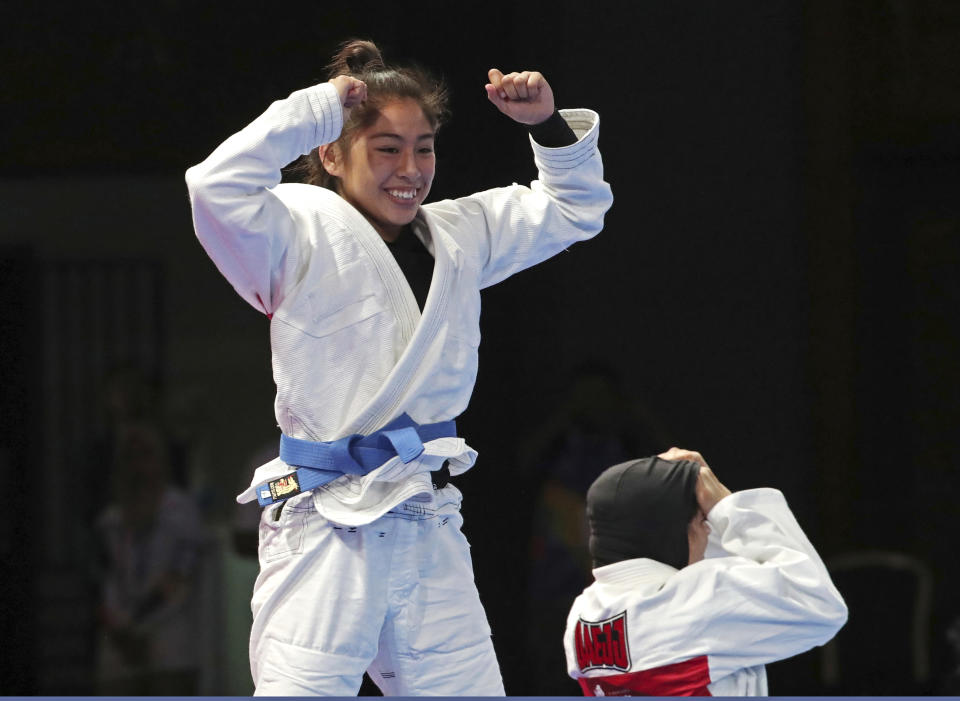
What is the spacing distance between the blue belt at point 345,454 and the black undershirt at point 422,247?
193 mm

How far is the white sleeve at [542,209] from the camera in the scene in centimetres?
208

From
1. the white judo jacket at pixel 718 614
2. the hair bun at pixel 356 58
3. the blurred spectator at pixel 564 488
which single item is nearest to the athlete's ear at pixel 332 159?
the hair bun at pixel 356 58

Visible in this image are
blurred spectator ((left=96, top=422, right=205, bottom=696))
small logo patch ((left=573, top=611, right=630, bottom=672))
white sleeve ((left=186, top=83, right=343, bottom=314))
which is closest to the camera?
white sleeve ((left=186, top=83, right=343, bottom=314))

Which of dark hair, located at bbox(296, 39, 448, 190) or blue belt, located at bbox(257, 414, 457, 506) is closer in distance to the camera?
blue belt, located at bbox(257, 414, 457, 506)

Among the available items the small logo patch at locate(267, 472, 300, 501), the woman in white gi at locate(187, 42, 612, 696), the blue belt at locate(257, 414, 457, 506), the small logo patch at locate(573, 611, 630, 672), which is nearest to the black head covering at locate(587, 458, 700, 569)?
the small logo patch at locate(573, 611, 630, 672)

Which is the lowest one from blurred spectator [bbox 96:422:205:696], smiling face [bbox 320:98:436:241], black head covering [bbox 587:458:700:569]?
blurred spectator [bbox 96:422:205:696]

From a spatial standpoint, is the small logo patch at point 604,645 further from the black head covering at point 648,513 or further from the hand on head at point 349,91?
the hand on head at point 349,91

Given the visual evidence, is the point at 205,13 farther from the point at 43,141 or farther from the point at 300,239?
the point at 300,239

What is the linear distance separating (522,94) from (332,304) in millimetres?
426

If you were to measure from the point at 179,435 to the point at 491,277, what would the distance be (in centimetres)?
210

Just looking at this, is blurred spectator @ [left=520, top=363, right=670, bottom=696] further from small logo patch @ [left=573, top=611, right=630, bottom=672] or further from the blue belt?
the blue belt

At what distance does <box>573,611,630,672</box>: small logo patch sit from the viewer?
6.33 ft

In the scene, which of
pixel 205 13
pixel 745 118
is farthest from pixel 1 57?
pixel 745 118

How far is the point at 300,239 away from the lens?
74.4 inches
